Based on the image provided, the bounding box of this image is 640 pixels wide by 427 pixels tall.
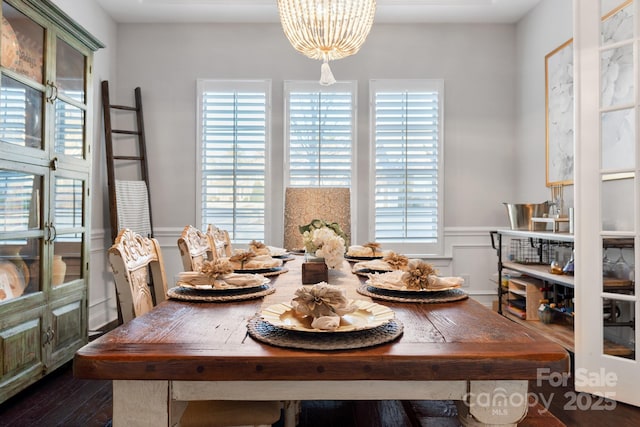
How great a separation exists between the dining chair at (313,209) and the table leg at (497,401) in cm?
271

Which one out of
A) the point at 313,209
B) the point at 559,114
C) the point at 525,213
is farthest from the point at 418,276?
the point at 559,114

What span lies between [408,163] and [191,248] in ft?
8.85

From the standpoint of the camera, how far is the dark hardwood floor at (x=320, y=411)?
6.91ft

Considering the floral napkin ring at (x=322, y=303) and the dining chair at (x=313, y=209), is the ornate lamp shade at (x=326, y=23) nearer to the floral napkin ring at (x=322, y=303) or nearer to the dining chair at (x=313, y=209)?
the dining chair at (x=313, y=209)

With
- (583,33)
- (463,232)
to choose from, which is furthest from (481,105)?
(583,33)

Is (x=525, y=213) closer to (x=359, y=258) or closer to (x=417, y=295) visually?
(x=359, y=258)

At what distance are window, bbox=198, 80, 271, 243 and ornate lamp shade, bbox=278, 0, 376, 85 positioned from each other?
6.02ft

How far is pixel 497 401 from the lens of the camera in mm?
902

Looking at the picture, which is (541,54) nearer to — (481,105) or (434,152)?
(481,105)

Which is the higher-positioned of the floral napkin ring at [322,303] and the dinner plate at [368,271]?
the floral napkin ring at [322,303]

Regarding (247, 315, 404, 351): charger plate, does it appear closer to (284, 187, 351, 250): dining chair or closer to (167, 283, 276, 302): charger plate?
(167, 283, 276, 302): charger plate

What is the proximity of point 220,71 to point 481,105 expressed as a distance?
2.50m

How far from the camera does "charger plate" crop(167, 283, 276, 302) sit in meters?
1.39

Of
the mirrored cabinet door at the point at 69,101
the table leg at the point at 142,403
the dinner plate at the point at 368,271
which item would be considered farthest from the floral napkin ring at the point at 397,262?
the mirrored cabinet door at the point at 69,101
